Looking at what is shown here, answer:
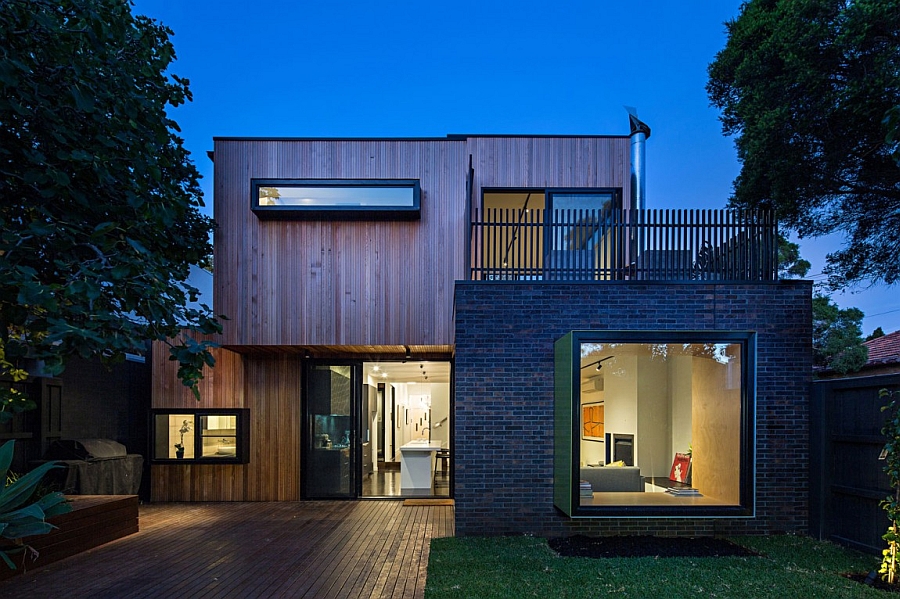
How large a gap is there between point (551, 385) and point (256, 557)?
385 cm

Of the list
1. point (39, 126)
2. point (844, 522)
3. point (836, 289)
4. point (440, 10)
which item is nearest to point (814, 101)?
point (836, 289)

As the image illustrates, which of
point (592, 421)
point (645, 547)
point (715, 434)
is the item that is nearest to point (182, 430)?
point (592, 421)

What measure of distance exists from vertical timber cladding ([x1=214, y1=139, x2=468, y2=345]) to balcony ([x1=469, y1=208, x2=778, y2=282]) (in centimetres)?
198

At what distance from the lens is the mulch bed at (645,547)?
626cm

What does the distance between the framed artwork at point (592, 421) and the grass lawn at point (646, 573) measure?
1.32m

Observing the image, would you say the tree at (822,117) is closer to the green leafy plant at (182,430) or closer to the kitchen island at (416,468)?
the kitchen island at (416,468)

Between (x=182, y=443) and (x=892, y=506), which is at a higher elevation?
(x=892, y=506)

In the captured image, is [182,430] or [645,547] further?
[182,430]

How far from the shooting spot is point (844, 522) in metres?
6.38

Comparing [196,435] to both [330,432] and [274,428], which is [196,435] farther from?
[330,432]

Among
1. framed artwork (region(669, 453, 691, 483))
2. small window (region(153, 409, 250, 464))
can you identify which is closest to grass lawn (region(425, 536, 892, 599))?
framed artwork (region(669, 453, 691, 483))

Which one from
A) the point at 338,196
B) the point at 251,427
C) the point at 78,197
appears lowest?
the point at 251,427

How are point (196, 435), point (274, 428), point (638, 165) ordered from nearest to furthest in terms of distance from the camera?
point (638, 165) → point (196, 435) → point (274, 428)

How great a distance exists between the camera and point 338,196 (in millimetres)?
9312
